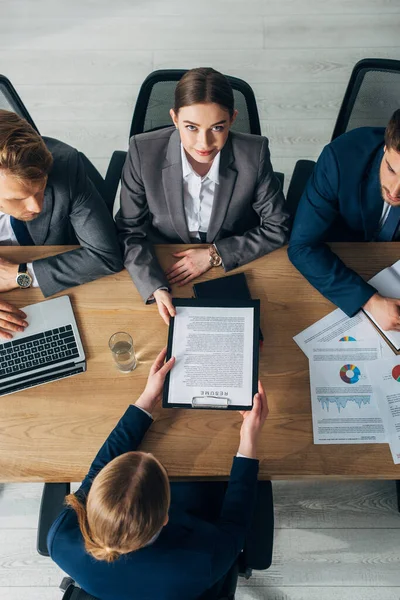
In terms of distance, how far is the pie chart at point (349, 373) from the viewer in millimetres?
1636

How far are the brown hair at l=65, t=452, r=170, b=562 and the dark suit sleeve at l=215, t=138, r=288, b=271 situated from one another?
0.77 meters

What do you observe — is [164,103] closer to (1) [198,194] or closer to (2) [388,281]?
(1) [198,194]

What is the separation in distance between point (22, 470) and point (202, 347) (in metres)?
0.62

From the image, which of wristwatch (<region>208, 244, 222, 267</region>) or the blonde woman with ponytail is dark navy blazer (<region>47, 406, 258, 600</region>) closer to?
the blonde woman with ponytail

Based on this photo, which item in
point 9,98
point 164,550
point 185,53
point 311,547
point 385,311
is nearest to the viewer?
point 164,550

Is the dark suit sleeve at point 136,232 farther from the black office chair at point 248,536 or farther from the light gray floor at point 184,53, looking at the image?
the light gray floor at point 184,53

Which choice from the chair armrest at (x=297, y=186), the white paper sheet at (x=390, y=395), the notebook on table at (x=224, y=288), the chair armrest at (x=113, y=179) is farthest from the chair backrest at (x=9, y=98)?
the white paper sheet at (x=390, y=395)

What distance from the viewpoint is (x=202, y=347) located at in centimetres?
162

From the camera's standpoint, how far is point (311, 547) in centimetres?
225

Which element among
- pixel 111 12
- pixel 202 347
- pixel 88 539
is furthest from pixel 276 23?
pixel 88 539

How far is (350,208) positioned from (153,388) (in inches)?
37.2

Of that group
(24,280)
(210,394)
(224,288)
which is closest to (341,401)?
(210,394)

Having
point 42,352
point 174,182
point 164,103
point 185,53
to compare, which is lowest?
point 42,352

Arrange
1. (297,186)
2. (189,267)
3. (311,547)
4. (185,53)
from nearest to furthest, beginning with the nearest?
(189,267) → (297,186) → (311,547) → (185,53)
